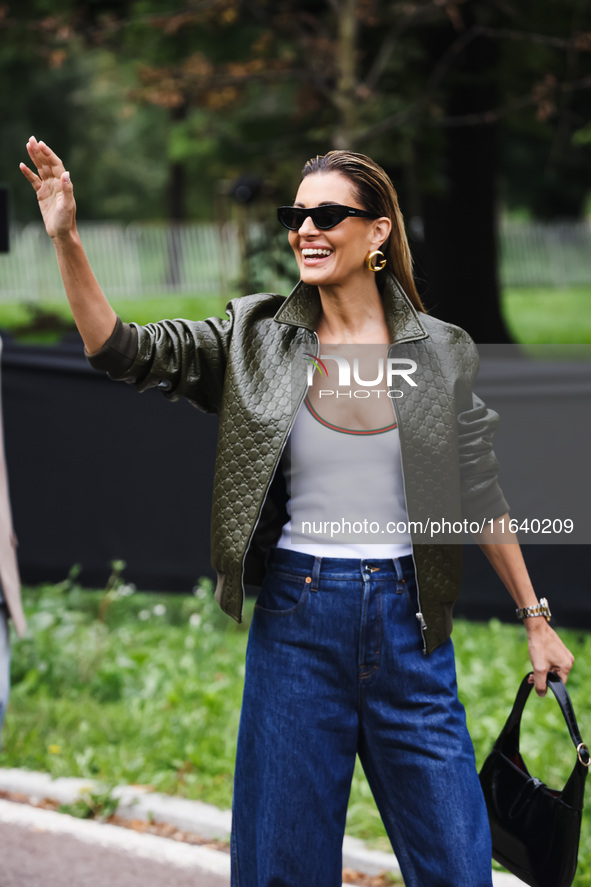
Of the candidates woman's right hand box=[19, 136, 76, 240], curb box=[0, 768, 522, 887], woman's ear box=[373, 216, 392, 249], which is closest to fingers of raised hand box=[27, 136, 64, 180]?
woman's right hand box=[19, 136, 76, 240]

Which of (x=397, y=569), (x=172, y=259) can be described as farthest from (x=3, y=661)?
(x=172, y=259)

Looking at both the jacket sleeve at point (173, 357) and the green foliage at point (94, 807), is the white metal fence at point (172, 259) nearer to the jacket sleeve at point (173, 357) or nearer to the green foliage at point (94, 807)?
the green foliage at point (94, 807)

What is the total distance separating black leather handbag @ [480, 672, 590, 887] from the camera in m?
2.58

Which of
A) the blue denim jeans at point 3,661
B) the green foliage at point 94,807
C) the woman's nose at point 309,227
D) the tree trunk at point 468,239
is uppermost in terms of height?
the tree trunk at point 468,239

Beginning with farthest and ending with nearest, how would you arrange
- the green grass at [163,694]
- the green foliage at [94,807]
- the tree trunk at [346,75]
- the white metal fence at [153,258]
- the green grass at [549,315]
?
the white metal fence at [153,258], the green grass at [549,315], the tree trunk at [346,75], the green grass at [163,694], the green foliage at [94,807]

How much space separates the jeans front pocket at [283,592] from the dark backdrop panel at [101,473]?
3160 mm

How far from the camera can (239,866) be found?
259cm

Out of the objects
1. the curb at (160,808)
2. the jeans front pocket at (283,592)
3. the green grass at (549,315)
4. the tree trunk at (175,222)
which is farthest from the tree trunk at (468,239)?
the tree trunk at (175,222)

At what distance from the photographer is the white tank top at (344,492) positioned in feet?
8.16

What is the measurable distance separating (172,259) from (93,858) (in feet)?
95.7

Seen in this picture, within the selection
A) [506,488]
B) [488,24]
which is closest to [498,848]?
[506,488]

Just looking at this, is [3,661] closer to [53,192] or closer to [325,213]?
[53,192]

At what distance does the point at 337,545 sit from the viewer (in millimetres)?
2482

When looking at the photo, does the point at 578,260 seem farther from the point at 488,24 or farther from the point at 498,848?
the point at 498,848
